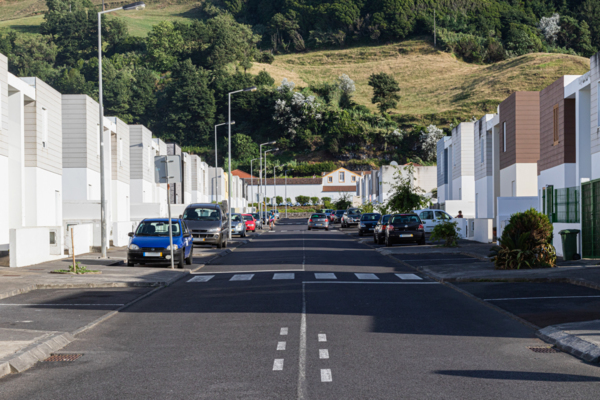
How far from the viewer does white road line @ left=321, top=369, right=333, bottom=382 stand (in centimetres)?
745

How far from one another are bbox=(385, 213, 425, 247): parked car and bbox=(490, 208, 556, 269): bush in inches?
528

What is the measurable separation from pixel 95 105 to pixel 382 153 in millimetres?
113330

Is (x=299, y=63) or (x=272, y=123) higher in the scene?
(x=299, y=63)

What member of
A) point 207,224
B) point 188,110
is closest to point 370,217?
point 207,224

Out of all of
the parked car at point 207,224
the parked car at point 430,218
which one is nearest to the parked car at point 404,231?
the parked car at point 430,218

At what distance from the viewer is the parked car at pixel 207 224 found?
3241 centimetres

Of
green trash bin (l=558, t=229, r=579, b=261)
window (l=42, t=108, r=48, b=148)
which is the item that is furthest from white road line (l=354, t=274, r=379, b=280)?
window (l=42, t=108, r=48, b=148)

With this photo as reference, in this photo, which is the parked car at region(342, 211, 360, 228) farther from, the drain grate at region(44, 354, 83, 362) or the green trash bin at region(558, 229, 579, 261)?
the drain grate at region(44, 354, 83, 362)

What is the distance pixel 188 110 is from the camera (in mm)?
146500

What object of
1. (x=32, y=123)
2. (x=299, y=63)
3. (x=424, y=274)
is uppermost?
(x=299, y=63)

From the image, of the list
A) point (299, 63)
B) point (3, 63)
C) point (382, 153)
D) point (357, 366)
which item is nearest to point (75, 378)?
point (357, 366)

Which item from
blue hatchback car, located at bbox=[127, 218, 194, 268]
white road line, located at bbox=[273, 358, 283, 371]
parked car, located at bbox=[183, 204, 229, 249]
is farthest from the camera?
parked car, located at bbox=[183, 204, 229, 249]

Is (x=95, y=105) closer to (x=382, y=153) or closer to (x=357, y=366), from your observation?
(x=357, y=366)

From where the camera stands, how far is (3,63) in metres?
25.9
